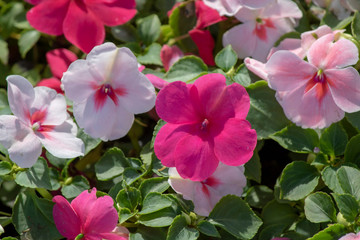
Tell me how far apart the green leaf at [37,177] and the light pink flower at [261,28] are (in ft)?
1.44

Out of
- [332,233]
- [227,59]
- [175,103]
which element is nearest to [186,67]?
[227,59]

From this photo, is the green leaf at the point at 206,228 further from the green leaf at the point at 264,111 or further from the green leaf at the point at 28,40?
the green leaf at the point at 28,40

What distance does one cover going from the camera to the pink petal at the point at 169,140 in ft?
2.78

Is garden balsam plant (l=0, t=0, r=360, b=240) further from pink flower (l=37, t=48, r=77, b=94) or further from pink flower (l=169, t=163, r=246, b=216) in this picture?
pink flower (l=37, t=48, r=77, b=94)

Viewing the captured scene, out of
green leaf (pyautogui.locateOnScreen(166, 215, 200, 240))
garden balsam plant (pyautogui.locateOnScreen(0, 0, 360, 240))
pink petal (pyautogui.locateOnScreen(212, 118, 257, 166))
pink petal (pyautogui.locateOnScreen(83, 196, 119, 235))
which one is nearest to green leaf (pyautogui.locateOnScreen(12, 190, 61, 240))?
garden balsam plant (pyautogui.locateOnScreen(0, 0, 360, 240))

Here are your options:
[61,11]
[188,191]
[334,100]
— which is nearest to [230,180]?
[188,191]

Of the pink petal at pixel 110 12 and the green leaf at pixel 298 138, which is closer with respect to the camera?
the green leaf at pixel 298 138

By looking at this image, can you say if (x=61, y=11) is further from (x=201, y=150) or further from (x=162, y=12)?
(x=201, y=150)

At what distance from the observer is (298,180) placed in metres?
0.91

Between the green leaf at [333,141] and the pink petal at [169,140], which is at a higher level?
the pink petal at [169,140]

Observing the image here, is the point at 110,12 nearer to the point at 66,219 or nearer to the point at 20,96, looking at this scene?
the point at 20,96

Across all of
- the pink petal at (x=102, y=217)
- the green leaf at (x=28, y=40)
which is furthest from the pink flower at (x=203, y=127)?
the green leaf at (x=28, y=40)

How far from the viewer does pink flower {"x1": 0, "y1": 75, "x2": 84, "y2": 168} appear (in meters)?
0.84

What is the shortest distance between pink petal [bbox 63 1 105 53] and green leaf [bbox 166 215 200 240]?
17.3 inches
